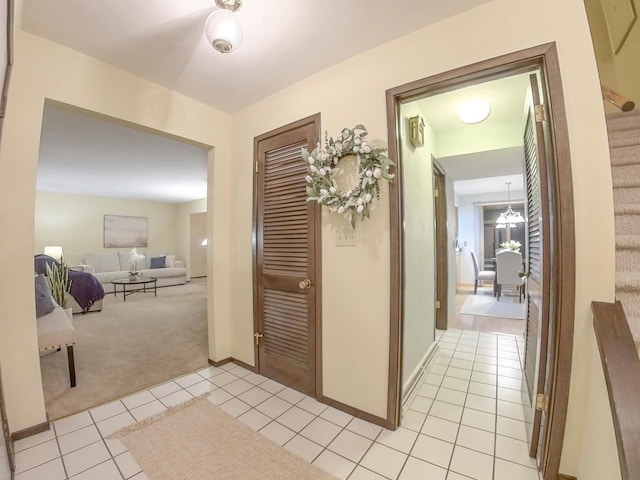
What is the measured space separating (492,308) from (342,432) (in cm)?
402

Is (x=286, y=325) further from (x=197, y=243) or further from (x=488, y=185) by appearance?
(x=197, y=243)

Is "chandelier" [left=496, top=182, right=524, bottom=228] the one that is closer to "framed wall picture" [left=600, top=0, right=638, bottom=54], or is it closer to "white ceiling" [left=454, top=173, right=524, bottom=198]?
"white ceiling" [left=454, top=173, right=524, bottom=198]

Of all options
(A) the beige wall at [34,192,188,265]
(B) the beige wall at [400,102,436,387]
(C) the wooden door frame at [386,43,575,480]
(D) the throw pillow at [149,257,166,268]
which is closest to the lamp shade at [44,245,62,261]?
(A) the beige wall at [34,192,188,265]

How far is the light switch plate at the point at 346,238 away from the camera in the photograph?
5.82ft

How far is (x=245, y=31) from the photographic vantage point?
156 centimetres

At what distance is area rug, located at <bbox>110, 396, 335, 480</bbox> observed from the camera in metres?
1.32

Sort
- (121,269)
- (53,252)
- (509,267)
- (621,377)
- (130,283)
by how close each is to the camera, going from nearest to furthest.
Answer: (621,377) → (509,267) → (130,283) → (53,252) → (121,269)

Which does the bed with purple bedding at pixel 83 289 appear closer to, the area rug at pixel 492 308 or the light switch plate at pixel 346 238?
the light switch plate at pixel 346 238

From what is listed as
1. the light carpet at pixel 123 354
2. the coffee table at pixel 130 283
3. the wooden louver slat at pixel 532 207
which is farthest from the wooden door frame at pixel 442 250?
the coffee table at pixel 130 283

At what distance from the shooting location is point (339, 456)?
143 cm

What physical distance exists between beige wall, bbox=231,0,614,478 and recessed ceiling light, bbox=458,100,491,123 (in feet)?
3.22

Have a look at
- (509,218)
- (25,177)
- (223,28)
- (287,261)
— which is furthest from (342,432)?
(509,218)

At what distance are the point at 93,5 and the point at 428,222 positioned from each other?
273 centimetres

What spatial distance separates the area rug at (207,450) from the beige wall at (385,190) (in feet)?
1.83
